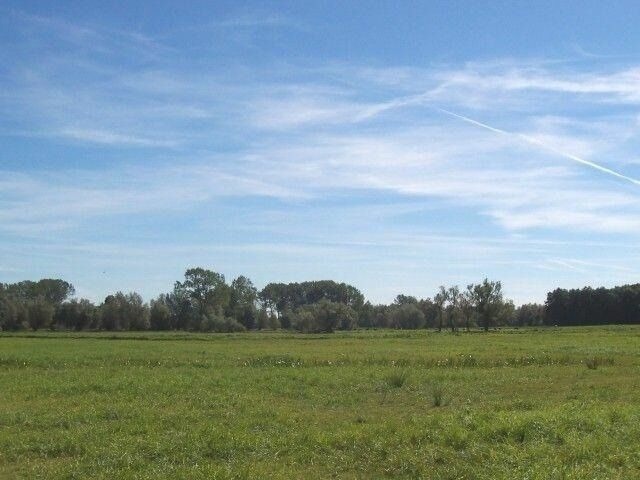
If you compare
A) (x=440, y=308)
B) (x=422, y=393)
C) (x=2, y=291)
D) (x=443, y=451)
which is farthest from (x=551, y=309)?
(x=443, y=451)

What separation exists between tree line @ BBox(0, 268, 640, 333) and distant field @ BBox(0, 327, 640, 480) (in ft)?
358

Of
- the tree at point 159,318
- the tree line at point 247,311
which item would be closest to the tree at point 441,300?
the tree line at point 247,311

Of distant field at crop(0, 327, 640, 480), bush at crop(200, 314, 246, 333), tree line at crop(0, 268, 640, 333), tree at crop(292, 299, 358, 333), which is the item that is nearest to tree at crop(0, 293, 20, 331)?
tree line at crop(0, 268, 640, 333)

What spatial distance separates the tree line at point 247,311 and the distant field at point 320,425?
109 meters

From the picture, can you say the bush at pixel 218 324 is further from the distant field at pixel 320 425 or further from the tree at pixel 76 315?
the distant field at pixel 320 425

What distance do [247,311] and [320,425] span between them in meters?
147

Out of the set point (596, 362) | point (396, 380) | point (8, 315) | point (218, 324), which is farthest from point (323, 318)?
point (396, 380)

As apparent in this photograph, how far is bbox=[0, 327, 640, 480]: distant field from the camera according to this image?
1341cm

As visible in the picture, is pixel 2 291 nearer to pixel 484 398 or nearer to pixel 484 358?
pixel 484 358

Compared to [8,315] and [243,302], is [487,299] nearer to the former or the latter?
[243,302]

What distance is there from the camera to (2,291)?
6019 inches

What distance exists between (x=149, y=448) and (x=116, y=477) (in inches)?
91.9

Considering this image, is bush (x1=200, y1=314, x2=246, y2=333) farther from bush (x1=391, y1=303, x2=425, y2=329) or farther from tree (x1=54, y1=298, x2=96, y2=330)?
bush (x1=391, y1=303, x2=425, y2=329)

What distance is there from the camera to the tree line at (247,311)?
5595 inches
